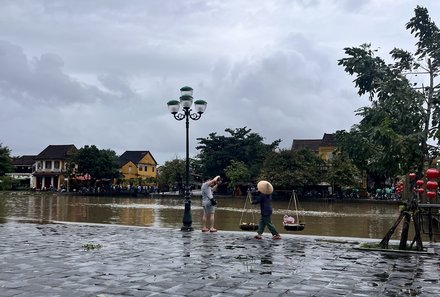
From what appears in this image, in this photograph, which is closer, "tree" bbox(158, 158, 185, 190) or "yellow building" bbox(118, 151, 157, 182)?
"tree" bbox(158, 158, 185, 190)

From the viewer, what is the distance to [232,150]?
223ft

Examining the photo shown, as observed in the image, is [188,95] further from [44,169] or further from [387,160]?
[44,169]

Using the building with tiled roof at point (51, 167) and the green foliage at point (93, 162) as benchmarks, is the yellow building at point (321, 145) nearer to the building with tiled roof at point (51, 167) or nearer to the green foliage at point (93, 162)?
the green foliage at point (93, 162)

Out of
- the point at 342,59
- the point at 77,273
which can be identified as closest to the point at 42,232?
the point at 77,273

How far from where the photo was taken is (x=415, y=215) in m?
11.4

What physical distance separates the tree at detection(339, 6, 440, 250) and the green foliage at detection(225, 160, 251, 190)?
5089 centimetres

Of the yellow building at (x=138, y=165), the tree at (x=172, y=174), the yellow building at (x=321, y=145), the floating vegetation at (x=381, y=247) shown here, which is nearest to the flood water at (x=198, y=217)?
the floating vegetation at (x=381, y=247)

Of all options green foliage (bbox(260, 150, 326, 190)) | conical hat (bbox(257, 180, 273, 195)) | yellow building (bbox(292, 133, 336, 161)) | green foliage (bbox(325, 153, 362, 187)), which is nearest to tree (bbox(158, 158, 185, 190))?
yellow building (bbox(292, 133, 336, 161))

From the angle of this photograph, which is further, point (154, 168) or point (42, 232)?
point (154, 168)

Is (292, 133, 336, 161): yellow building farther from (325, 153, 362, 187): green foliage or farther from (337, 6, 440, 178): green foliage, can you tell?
(337, 6, 440, 178): green foliage

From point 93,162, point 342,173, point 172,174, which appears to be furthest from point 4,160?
point 342,173

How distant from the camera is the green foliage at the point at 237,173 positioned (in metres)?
63.5

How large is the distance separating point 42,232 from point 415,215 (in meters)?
9.90

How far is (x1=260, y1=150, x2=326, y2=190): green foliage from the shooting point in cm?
5694
